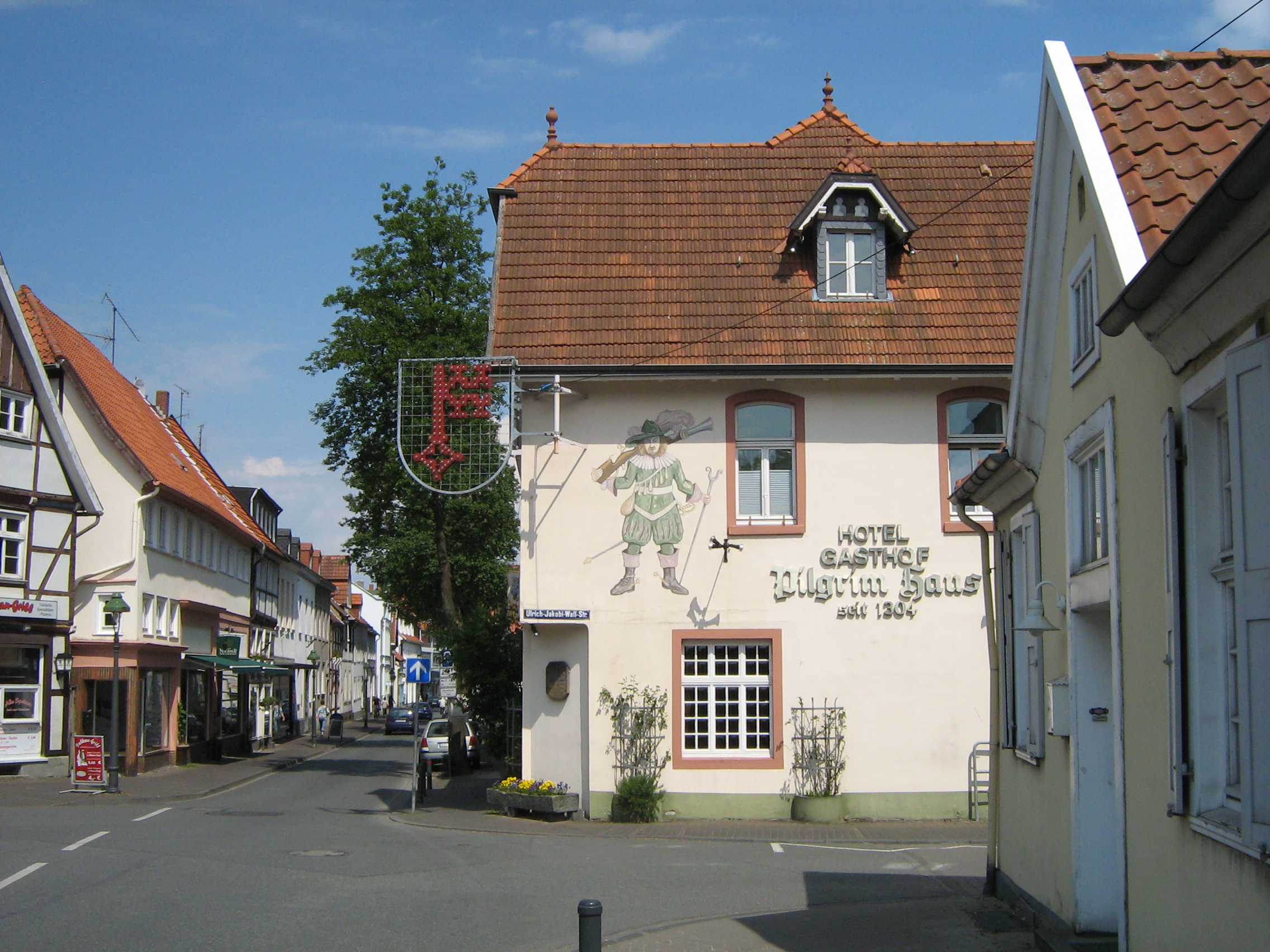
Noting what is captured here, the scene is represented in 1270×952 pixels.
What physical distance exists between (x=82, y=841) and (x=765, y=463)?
1062cm

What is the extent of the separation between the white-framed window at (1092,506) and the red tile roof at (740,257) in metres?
10.5

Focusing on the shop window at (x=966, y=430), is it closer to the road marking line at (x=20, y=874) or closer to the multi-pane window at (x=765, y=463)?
the multi-pane window at (x=765, y=463)

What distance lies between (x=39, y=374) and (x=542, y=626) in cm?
1505

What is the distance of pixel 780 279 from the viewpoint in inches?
818

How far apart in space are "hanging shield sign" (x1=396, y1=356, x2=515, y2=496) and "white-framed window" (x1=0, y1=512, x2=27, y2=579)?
11.9m

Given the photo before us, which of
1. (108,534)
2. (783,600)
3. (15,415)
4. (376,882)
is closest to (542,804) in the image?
(783,600)

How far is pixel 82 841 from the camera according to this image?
15922mm

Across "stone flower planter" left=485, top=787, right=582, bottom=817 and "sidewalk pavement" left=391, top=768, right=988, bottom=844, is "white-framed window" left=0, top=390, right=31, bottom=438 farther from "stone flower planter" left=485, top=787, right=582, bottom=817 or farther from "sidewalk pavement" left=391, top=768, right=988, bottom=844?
"stone flower planter" left=485, top=787, right=582, bottom=817

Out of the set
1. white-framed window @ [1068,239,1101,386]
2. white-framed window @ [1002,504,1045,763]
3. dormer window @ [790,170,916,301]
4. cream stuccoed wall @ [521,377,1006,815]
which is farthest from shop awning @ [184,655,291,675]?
white-framed window @ [1068,239,1101,386]

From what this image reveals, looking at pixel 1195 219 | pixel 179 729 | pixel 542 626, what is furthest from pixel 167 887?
pixel 179 729

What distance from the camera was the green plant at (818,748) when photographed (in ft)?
61.8

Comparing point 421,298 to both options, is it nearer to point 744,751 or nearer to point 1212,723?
point 744,751

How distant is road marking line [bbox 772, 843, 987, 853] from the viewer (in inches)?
635

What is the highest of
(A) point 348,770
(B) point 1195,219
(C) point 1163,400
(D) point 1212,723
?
(B) point 1195,219
